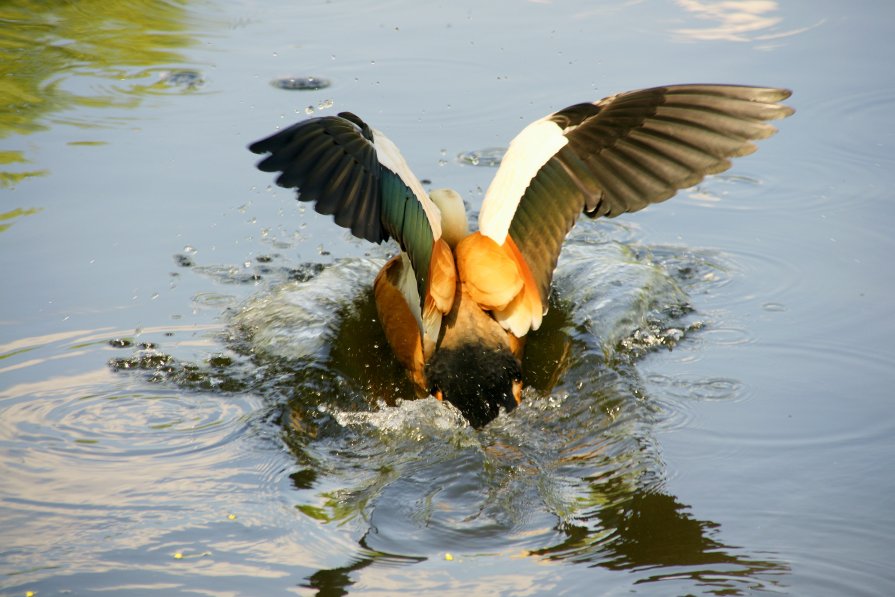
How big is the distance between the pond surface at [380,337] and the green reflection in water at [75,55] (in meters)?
0.03

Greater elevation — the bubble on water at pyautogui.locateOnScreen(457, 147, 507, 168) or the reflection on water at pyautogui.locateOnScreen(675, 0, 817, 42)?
the reflection on water at pyautogui.locateOnScreen(675, 0, 817, 42)

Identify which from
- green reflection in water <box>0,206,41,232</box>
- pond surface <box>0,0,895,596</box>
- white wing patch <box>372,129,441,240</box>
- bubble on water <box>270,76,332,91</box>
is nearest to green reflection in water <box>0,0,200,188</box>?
pond surface <box>0,0,895,596</box>

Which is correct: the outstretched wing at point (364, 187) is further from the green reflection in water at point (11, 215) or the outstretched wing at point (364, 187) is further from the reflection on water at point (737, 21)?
the reflection on water at point (737, 21)

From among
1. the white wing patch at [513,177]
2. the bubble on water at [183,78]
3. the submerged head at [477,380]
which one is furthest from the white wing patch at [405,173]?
the bubble on water at [183,78]

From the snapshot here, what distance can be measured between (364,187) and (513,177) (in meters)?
0.70

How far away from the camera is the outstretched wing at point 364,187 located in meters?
4.30

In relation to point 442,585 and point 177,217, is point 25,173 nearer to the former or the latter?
point 177,217

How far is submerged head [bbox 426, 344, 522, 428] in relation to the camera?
14.7ft

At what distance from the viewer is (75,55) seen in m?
7.75

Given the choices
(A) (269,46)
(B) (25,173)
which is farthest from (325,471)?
(A) (269,46)

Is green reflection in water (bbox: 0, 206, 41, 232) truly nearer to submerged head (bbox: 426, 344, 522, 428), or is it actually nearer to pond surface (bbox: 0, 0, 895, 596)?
pond surface (bbox: 0, 0, 895, 596)

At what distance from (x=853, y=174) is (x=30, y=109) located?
5247 mm

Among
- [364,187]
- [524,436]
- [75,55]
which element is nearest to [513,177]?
[364,187]

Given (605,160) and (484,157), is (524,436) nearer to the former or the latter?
(605,160)
